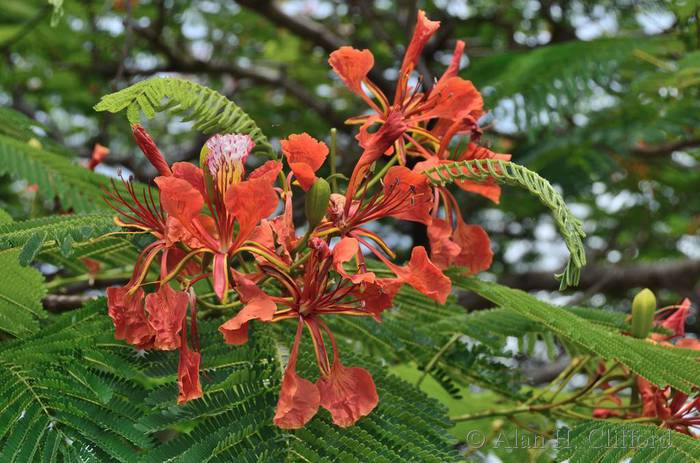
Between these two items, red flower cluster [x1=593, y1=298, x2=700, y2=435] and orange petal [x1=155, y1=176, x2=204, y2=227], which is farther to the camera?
red flower cluster [x1=593, y1=298, x2=700, y2=435]

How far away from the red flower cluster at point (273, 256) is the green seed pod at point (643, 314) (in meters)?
0.65

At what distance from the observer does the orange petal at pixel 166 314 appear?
1563 millimetres

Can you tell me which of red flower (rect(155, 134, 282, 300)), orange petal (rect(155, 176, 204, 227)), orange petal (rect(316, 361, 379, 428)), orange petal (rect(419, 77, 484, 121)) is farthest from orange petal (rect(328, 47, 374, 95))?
orange petal (rect(316, 361, 379, 428))

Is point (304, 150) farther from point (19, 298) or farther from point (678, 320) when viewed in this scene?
point (678, 320)

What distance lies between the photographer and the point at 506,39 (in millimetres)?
6008

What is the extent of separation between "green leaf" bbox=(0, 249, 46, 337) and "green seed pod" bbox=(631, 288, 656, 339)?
4.30 feet

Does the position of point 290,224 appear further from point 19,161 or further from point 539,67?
point 539,67

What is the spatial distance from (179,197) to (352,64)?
586 millimetres

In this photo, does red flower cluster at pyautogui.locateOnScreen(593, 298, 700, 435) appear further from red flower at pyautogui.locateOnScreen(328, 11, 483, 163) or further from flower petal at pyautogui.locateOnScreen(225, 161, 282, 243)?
flower petal at pyautogui.locateOnScreen(225, 161, 282, 243)

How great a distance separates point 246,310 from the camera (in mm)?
1509

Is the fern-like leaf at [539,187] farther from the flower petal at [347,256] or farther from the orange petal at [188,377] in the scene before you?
the orange petal at [188,377]

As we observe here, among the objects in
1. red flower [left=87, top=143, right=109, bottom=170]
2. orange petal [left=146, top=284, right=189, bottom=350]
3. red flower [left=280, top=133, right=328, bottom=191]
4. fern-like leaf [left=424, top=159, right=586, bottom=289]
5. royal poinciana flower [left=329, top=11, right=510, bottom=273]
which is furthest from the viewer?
red flower [left=87, top=143, right=109, bottom=170]

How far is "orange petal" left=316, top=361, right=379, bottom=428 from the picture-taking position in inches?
63.9

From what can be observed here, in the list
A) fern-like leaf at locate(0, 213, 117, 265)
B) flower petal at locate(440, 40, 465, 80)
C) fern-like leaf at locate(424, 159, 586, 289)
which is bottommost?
fern-like leaf at locate(0, 213, 117, 265)
